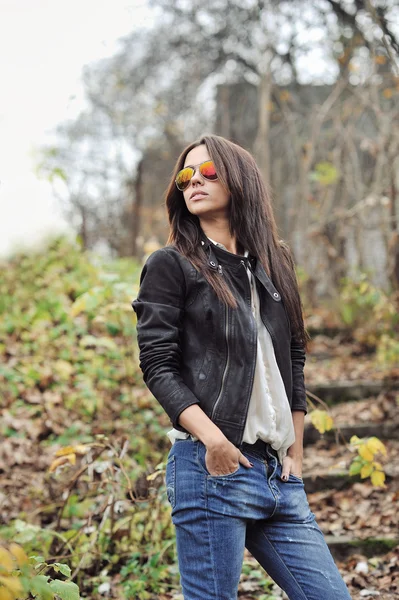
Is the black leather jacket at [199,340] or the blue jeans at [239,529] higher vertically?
the black leather jacket at [199,340]

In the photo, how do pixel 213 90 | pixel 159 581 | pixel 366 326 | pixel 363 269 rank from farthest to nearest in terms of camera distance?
pixel 213 90 → pixel 363 269 → pixel 366 326 → pixel 159 581

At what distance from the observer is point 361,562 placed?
3.65m

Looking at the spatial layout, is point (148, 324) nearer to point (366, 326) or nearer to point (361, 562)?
point (361, 562)

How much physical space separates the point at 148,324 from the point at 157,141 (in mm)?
15316

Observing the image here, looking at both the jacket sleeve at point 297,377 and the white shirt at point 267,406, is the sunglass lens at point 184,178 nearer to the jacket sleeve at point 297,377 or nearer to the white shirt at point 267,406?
the white shirt at point 267,406

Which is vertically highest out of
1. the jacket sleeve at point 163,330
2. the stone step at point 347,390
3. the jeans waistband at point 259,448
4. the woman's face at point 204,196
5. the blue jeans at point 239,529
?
the woman's face at point 204,196

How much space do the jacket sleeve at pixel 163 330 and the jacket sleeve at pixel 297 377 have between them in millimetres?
534

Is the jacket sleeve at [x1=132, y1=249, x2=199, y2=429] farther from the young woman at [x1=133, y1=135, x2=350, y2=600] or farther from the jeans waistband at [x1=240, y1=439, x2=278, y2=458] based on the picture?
the jeans waistband at [x1=240, y1=439, x2=278, y2=458]

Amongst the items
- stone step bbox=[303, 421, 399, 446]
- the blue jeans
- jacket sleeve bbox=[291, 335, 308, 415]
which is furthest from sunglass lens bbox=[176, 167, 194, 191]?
stone step bbox=[303, 421, 399, 446]

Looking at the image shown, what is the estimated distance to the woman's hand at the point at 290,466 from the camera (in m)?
2.09

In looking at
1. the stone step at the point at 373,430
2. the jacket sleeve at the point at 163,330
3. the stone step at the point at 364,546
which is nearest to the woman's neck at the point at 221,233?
the jacket sleeve at the point at 163,330

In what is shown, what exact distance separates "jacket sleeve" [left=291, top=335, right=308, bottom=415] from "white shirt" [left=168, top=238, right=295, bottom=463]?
154 mm

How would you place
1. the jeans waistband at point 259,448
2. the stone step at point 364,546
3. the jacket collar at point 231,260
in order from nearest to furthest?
1. the jeans waistband at point 259,448
2. the jacket collar at point 231,260
3. the stone step at point 364,546

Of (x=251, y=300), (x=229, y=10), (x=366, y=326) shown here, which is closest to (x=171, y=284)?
(x=251, y=300)
